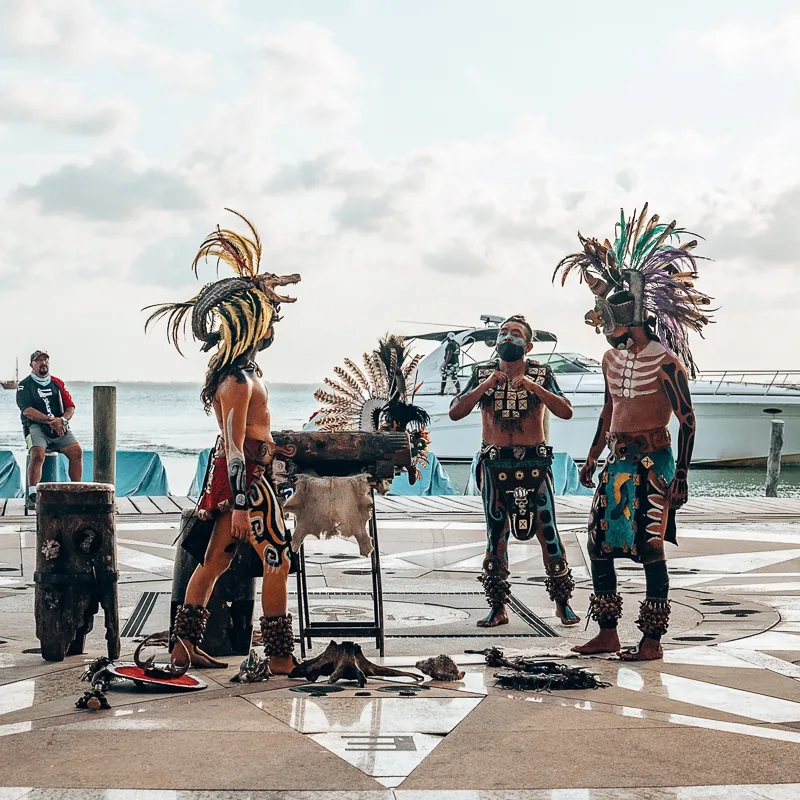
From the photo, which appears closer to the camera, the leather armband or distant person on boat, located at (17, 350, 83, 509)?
the leather armband

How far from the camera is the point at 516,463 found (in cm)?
768

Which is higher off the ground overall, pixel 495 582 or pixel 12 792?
pixel 495 582

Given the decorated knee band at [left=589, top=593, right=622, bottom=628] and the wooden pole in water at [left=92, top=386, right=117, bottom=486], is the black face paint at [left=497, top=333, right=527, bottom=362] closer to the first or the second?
the decorated knee band at [left=589, top=593, right=622, bottom=628]

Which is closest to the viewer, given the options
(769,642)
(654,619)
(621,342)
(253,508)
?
(253,508)

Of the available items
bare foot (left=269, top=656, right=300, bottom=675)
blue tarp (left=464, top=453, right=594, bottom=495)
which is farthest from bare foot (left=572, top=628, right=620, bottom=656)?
blue tarp (left=464, top=453, right=594, bottom=495)

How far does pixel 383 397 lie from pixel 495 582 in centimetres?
166

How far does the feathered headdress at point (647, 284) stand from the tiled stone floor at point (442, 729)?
182 centimetres

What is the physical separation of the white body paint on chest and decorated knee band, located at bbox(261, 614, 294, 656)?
2277mm

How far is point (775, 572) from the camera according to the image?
9.66 m

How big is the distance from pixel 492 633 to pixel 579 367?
22.7 metres

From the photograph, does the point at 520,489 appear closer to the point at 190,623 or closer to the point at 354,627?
the point at 354,627

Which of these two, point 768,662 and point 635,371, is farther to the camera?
point 635,371

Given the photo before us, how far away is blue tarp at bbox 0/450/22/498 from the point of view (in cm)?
1738

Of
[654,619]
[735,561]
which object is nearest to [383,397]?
[654,619]
